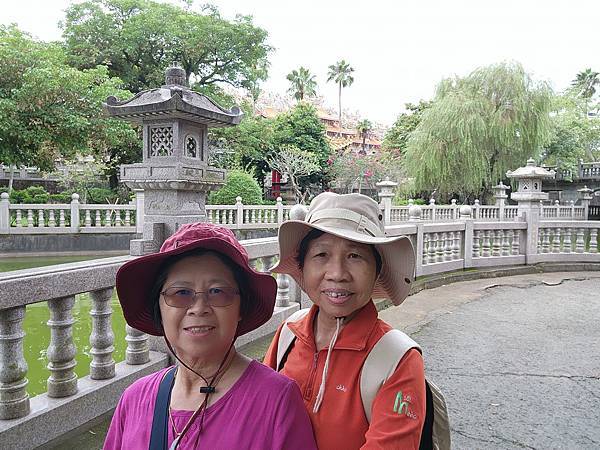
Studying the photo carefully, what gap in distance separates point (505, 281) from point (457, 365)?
4579 mm

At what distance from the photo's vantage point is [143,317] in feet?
4.43

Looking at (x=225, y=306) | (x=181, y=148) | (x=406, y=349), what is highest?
(x=181, y=148)

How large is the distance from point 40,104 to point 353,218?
13998 millimetres

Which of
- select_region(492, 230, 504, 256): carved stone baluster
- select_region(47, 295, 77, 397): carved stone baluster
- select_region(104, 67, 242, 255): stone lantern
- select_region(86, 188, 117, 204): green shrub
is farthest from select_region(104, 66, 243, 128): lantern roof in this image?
select_region(86, 188, 117, 204): green shrub

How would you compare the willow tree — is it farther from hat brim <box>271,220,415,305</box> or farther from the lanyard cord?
the lanyard cord

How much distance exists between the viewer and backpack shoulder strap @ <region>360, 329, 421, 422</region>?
1279 millimetres

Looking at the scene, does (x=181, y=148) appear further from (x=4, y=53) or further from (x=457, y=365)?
(x=4, y=53)

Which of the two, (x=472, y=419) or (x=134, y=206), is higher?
(x=134, y=206)

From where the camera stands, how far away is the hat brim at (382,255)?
1.40m

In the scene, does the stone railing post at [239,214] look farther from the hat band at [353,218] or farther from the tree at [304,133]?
the hat band at [353,218]

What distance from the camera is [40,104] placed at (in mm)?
13000

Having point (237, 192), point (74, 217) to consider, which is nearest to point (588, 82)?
point (237, 192)

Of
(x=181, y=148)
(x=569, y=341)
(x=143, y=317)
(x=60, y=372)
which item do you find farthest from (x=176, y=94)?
(x=569, y=341)

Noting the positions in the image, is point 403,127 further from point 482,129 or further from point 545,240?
point 545,240
